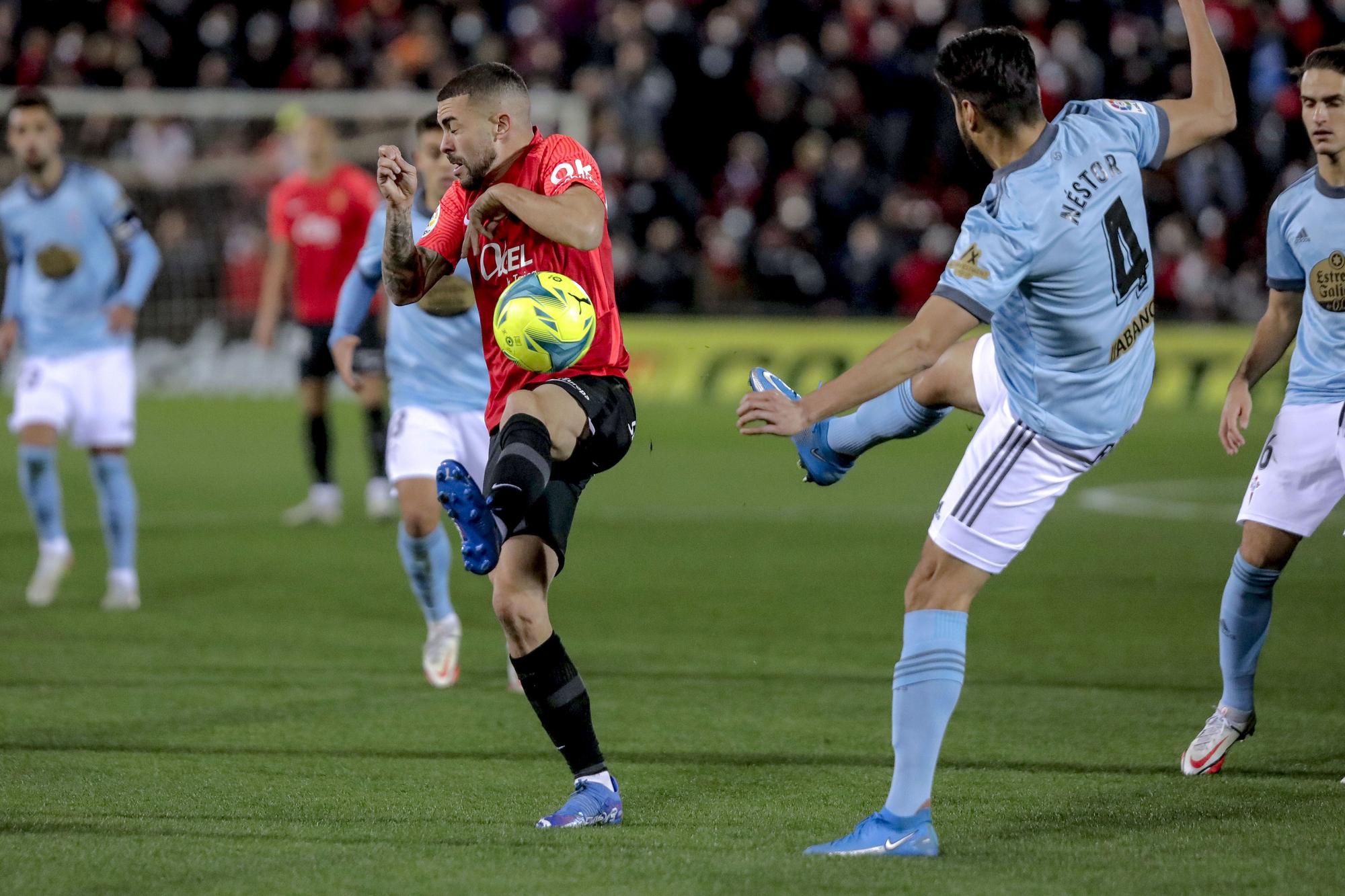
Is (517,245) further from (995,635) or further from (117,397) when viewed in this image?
(117,397)

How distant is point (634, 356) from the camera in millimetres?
21594

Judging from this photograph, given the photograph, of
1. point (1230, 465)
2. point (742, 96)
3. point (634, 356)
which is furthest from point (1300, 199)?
point (742, 96)

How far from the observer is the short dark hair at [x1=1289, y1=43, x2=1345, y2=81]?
5.80 m

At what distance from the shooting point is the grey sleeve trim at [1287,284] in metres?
6.04

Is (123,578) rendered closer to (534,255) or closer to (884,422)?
(534,255)

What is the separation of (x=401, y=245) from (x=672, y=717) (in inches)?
100

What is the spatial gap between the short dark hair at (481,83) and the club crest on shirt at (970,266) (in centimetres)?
147

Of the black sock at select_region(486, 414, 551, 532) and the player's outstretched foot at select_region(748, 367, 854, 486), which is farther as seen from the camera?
the player's outstretched foot at select_region(748, 367, 854, 486)

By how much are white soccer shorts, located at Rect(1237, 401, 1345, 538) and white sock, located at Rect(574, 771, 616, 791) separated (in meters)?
2.30

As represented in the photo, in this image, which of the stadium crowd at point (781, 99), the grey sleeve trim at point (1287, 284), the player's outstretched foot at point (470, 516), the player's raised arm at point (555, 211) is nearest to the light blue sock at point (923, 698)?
the player's outstretched foot at point (470, 516)

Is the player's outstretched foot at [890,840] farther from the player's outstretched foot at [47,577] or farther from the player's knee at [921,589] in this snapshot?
the player's outstretched foot at [47,577]

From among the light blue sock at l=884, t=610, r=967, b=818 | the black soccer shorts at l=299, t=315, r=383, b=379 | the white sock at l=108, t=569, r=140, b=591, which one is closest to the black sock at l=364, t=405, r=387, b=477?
the black soccer shorts at l=299, t=315, r=383, b=379

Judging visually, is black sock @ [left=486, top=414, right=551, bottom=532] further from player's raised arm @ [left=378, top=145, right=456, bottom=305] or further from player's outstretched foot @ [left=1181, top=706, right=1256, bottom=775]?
player's outstretched foot @ [left=1181, top=706, right=1256, bottom=775]

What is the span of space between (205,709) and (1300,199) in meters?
4.48
